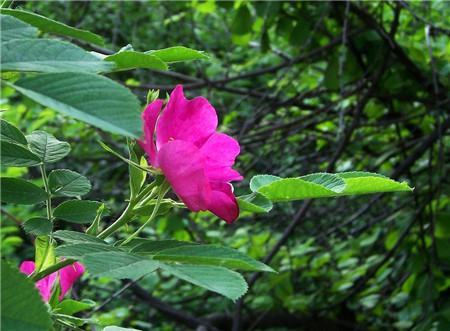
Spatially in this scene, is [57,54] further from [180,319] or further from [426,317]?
[180,319]

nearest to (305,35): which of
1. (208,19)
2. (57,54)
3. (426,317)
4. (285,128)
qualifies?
(285,128)

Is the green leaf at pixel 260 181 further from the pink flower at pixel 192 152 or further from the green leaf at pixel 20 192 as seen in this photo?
the green leaf at pixel 20 192

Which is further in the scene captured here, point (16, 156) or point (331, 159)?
point (331, 159)

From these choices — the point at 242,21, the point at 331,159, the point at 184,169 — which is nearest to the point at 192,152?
the point at 184,169

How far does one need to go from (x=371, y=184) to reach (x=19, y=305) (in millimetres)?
210

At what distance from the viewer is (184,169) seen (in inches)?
15.4

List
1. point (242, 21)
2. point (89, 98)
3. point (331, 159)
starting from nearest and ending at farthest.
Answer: point (89, 98) < point (331, 159) < point (242, 21)

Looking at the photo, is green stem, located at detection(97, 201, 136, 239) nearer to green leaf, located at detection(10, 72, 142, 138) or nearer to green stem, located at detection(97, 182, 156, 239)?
green stem, located at detection(97, 182, 156, 239)

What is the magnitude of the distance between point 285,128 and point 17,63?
5.58ft

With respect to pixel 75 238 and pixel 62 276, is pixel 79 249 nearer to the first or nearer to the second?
pixel 75 238

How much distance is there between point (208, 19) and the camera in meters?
3.82

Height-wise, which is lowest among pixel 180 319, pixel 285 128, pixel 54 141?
pixel 180 319

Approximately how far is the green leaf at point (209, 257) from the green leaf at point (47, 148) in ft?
0.40

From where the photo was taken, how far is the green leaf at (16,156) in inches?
15.4
